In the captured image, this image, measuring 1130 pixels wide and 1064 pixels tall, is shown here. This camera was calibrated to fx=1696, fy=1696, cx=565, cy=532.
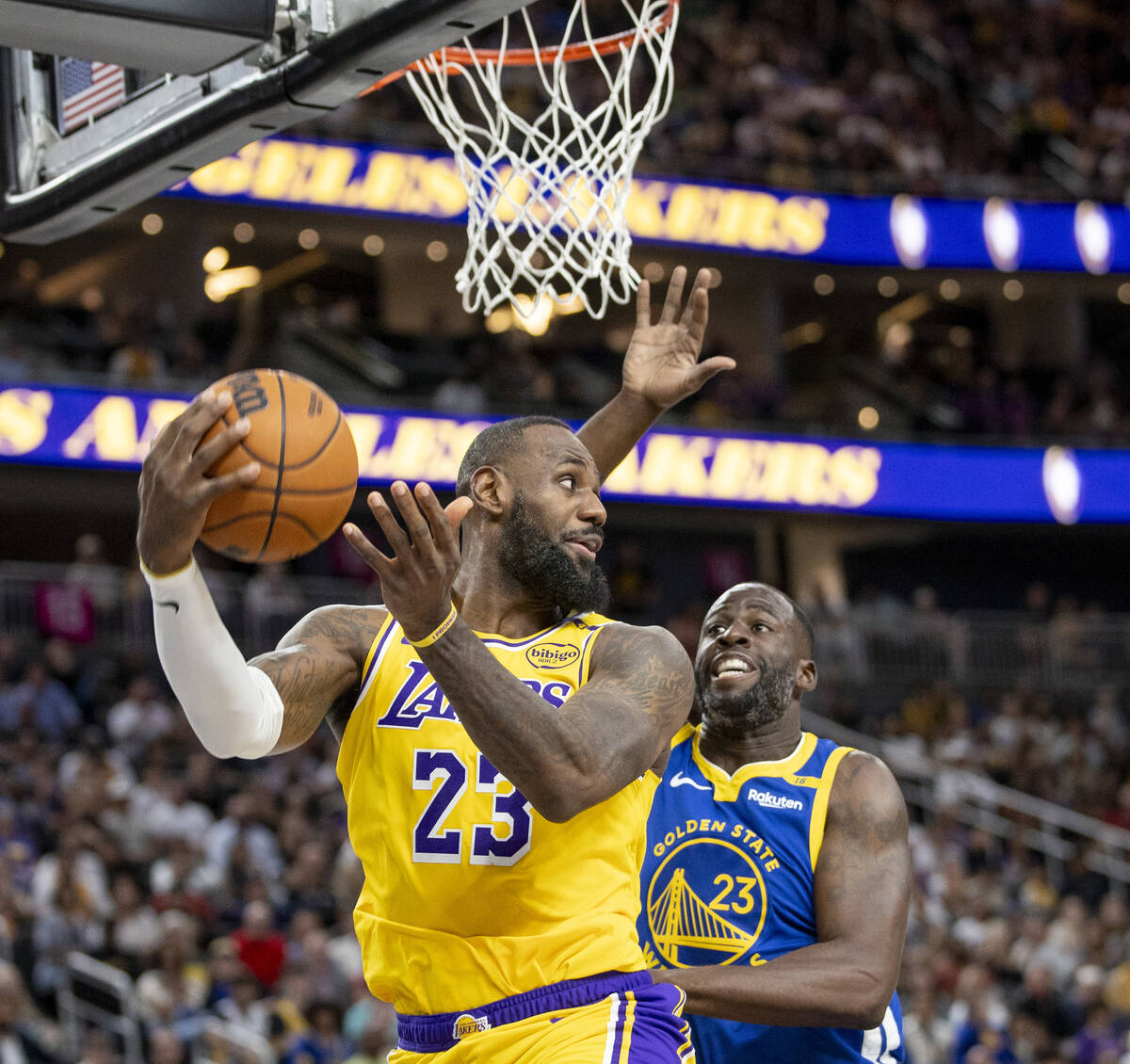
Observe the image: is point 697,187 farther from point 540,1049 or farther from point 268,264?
point 540,1049

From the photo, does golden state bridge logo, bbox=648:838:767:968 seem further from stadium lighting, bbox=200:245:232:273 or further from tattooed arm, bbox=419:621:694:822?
stadium lighting, bbox=200:245:232:273

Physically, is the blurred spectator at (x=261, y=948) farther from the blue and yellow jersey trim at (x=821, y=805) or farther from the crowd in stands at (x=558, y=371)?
the crowd in stands at (x=558, y=371)

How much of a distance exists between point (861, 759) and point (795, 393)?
22418mm

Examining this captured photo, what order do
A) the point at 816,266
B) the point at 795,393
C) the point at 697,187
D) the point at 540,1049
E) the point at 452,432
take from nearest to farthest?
the point at 540,1049 < the point at 452,432 < the point at 697,187 < the point at 816,266 < the point at 795,393

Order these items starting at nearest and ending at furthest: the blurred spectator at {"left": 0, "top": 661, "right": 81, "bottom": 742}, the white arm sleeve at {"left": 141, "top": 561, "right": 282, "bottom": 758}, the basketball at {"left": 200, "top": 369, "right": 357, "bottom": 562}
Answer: the white arm sleeve at {"left": 141, "top": 561, "right": 282, "bottom": 758}, the basketball at {"left": 200, "top": 369, "right": 357, "bottom": 562}, the blurred spectator at {"left": 0, "top": 661, "right": 81, "bottom": 742}

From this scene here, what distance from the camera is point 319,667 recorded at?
11.6 feet

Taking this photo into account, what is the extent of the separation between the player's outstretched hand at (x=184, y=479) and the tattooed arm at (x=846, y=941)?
148cm

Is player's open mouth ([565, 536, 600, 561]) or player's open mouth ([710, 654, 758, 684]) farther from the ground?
player's open mouth ([565, 536, 600, 561])

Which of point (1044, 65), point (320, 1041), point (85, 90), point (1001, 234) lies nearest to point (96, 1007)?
point (320, 1041)

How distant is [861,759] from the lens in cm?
464

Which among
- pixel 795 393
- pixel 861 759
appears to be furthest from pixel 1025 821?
pixel 861 759

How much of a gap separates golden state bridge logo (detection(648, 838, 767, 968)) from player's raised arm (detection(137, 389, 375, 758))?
1.41 metres

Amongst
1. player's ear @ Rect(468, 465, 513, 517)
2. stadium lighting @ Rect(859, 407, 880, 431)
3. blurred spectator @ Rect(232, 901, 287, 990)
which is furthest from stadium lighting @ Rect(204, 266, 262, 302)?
player's ear @ Rect(468, 465, 513, 517)

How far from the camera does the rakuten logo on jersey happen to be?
452 centimetres
